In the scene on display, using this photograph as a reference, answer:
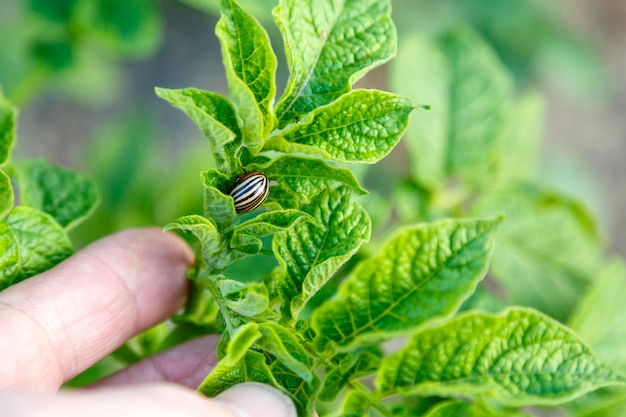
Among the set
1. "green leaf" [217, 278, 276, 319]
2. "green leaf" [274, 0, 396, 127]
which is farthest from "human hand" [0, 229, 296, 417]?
"green leaf" [274, 0, 396, 127]

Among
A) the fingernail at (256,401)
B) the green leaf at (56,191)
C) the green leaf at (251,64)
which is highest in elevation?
the green leaf at (251,64)

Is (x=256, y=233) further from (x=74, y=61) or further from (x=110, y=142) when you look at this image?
(x=110, y=142)

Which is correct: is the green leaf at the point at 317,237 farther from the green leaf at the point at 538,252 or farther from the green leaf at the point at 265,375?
the green leaf at the point at 538,252

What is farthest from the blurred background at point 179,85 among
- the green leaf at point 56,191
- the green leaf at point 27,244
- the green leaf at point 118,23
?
the green leaf at point 27,244

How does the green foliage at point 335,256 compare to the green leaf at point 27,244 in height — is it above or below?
above

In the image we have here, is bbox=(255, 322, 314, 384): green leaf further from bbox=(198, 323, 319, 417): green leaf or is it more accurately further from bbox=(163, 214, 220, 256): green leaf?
bbox=(163, 214, 220, 256): green leaf

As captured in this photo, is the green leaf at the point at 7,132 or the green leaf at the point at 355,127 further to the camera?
the green leaf at the point at 7,132

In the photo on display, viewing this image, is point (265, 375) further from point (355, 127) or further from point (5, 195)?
point (5, 195)
